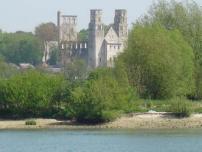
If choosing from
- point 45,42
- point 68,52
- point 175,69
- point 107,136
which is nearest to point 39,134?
point 107,136

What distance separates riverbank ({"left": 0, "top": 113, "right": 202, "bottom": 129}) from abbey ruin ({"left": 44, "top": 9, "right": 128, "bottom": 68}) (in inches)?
3271

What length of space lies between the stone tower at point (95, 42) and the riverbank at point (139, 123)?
86808mm

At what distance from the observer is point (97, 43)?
537 ft

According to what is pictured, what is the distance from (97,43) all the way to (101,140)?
10162cm

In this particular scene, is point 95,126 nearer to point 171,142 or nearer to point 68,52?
point 171,142

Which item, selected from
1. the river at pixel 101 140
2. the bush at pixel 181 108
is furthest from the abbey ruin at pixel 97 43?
the river at pixel 101 140

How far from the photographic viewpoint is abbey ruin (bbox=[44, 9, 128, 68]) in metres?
162

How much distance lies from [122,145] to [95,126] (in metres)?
13.5

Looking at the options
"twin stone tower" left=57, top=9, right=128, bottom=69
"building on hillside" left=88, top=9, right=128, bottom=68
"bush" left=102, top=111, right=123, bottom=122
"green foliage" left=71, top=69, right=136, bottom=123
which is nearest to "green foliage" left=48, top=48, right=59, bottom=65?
"twin stone tower" left=57, top=9, right=128, bottom=69

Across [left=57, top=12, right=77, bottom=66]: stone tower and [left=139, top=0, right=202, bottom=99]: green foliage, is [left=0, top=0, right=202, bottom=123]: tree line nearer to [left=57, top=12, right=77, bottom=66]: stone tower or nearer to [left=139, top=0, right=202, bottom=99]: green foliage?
[left=139, top=0, right=202, bottom=99]: green foliage

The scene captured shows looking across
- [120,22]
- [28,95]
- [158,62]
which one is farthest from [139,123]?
[120,22]

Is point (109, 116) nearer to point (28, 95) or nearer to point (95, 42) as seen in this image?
point (28, 95)

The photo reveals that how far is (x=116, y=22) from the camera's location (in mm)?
171500

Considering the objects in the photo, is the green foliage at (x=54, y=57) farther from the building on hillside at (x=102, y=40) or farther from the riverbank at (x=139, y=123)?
the riverbank at (x=139, y=123)
